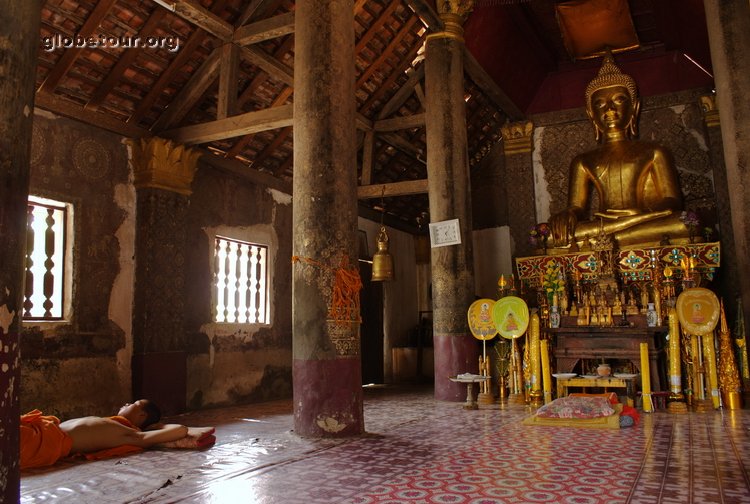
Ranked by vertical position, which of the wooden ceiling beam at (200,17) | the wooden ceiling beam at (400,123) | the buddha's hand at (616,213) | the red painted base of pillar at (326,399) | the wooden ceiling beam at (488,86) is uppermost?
the wooden ceiling beam at (488,86)

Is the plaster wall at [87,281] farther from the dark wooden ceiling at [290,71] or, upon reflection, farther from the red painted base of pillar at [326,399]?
the red painted base of pillar at [326,399]

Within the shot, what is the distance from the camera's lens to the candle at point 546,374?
773 centimetres

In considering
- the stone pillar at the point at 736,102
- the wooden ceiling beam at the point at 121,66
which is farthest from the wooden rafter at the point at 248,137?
the stone pillar at the point at 736,102

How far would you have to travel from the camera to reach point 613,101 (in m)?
10.6

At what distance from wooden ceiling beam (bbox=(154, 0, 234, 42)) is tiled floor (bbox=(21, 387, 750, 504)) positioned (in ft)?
14.7

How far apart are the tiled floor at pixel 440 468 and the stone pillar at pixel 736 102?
6.47 feet

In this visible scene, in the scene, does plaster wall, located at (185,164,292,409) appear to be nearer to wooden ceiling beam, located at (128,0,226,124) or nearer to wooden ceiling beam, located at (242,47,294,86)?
wooden ceiling beam, located at (128,0,226,124)

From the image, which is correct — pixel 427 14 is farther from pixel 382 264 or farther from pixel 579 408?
pixel 579 408

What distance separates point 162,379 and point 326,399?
3.18 meters

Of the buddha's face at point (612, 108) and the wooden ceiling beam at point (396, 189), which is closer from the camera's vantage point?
the wooden ceiling beam at point (396, 189)

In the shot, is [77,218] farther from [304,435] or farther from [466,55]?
[466,55]

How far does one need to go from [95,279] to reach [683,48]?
10.3 metres

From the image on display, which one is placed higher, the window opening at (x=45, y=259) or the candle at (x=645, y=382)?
the window opening at (x=45, y=259)
